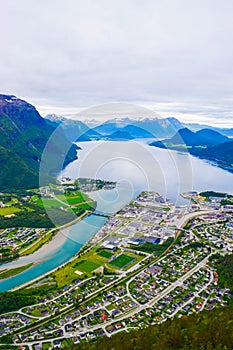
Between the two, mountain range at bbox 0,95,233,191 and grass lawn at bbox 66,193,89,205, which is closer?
grass lawn at bbox 66,193,89,205

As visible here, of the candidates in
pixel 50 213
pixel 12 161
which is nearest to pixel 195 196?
pixel 50 213

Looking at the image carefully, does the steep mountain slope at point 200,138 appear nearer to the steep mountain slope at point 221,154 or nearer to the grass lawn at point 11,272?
the steep mountain slope at point 221,154

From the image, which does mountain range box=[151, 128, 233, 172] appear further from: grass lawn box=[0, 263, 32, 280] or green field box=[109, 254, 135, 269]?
grass lawn box=[0, 263, 32, 280]

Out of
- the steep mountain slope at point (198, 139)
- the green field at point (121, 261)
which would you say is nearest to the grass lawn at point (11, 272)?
the green field at point (121, 261)

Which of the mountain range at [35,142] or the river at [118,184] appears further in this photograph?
the mountain range at [35,142]

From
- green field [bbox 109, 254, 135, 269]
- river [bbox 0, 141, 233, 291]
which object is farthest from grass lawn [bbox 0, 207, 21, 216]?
green field [bbox 109, 254, 135, 269]

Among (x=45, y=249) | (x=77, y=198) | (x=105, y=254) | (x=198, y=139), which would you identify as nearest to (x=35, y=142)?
(x=77, y=198)
